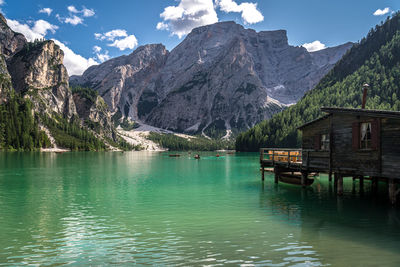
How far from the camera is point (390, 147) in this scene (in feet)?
86.8

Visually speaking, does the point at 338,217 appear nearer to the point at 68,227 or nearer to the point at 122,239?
the point at 122,239

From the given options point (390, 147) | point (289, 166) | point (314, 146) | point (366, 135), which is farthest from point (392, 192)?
point (289, 166)

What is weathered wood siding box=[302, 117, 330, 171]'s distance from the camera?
35062 millimetres

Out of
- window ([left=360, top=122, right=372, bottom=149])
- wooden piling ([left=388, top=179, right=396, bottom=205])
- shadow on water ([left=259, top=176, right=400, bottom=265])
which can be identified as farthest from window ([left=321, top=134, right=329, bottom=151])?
wooden piling ([left=388, top=179, right=396, bottom=205])

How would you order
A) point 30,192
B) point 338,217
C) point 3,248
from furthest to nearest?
point 30,192, point 338,217, point 3,248

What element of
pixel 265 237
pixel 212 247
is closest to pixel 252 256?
pixel 212 247

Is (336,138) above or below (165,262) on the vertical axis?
above

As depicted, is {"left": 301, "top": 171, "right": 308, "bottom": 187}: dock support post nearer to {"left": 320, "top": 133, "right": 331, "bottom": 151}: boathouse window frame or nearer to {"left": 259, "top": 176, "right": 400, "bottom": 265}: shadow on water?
{"left": 259, "top": 176, "right": 400, "bottom": 265}: shadow on water

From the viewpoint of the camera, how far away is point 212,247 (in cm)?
1728

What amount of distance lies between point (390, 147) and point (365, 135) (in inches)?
113

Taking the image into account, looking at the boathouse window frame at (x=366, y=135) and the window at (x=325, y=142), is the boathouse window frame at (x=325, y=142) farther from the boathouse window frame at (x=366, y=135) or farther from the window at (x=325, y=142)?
the boathouse window frame at (x=366, y=135)

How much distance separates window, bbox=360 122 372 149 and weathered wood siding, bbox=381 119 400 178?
1.44m

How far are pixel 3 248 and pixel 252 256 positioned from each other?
13.8 m

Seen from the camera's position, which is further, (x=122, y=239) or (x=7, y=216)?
(x=7, y=216)
